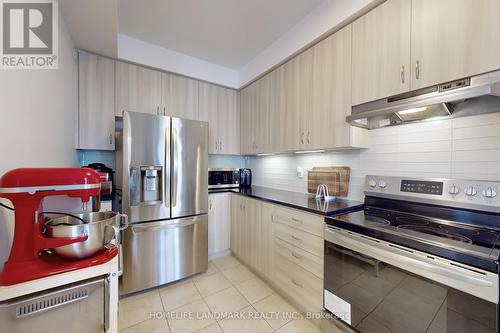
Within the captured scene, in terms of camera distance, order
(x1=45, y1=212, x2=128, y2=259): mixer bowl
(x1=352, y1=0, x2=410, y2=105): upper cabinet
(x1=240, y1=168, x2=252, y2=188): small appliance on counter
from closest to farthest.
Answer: (x1=45, y1=212, x2=128, y2=259): mixer bowl, (x1=352, y1=0, x2=410, y2=105): upper cabinet, (x1=240, y1=168, x2=252, y2=188): small appliance on counter

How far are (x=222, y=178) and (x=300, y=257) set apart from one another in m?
1.52

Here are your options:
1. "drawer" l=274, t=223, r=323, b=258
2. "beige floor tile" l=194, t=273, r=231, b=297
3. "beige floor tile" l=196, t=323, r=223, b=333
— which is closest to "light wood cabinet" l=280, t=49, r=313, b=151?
"drawer" l=274, t=223, r=323, b=258

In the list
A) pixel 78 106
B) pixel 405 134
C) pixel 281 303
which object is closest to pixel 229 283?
pixel 281 303

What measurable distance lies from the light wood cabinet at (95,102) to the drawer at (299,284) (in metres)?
2.19

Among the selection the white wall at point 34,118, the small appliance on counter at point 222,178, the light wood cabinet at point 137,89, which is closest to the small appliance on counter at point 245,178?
the small appliance on counter at point 222,178

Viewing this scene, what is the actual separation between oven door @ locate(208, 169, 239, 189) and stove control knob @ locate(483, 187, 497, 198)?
238 centimetres

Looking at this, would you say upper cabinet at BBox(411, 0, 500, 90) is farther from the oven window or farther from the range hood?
the oven window

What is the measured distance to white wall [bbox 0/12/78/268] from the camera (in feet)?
2.87

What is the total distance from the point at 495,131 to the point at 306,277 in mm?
1569

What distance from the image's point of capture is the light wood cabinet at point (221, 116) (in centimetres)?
286

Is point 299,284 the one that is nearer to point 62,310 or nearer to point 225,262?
point 225,262

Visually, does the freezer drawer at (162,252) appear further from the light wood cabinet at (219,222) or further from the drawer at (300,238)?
the drawer at (300,238)

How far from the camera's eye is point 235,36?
2289 mm

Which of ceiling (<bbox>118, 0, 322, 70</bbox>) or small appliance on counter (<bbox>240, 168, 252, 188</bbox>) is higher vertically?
ceiling (<bbox>118, 0, 322, 70</bbox>)
